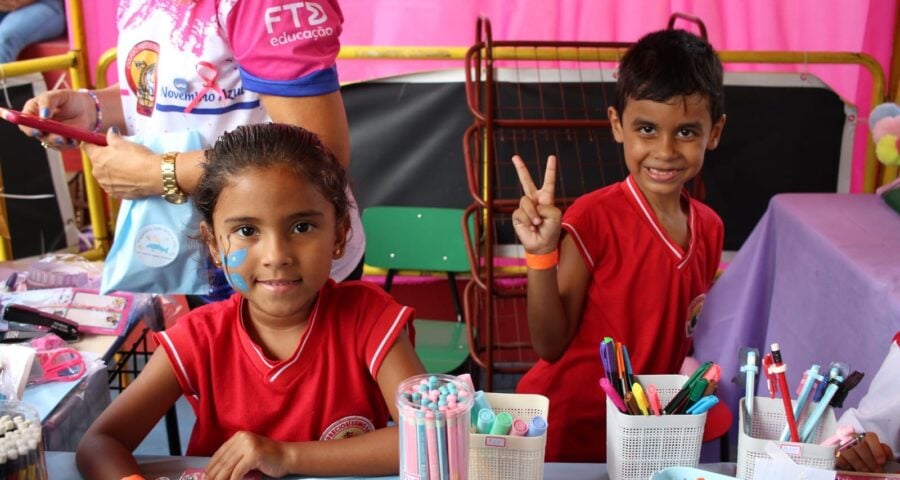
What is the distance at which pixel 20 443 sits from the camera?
37.0 inches

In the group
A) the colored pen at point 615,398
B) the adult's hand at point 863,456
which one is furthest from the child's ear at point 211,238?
the adult's hand at point 863,456

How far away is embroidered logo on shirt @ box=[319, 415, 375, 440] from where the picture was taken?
129cm

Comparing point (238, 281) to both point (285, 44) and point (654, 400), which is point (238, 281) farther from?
point (654, 400)

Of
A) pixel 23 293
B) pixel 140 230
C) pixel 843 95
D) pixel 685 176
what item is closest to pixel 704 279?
pixel 685 176

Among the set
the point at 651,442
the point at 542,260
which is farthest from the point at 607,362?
the point at 542,260

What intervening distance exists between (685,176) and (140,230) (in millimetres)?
970

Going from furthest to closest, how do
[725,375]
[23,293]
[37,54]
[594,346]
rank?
[37,54] < [725,375] < [23,293] < [594,346]

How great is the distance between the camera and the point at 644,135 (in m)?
1.60

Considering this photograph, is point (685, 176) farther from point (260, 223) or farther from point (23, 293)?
point (23, 293)

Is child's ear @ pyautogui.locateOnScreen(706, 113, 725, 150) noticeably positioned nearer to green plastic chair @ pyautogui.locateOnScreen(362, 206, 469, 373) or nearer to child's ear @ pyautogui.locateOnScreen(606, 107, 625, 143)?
child's ear @ pyautogui.locateOnScreen(606, 107, 625, 143)

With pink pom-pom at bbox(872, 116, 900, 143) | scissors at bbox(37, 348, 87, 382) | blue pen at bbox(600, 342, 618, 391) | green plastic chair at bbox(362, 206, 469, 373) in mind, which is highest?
pink pom-pom at bbox(872, 116, 900, 143)

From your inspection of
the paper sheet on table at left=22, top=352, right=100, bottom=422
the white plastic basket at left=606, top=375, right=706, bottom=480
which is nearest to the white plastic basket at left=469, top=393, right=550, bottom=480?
the white plastic basket at left=606, top=375, right=706, bottom=480

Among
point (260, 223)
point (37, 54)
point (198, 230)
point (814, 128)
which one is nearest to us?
point (260, 223)

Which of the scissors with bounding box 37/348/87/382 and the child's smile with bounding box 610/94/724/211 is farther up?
Answer: the child's smile with bounding box 610/94/724/211
